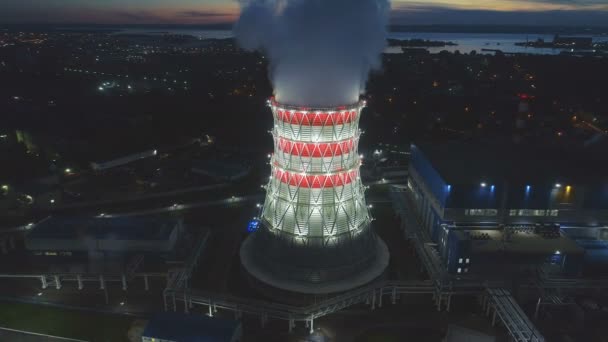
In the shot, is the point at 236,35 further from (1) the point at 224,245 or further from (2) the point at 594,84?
(2) the point at 594,84

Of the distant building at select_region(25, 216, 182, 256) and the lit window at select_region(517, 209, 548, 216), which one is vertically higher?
the lit window at select_region(517, 209, 548, 216)

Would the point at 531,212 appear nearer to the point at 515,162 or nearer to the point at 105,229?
the point at 515,162

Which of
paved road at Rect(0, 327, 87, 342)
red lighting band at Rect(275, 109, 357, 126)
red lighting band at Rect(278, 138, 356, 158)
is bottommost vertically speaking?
paved road at Rect(0, 327, 87, 342)

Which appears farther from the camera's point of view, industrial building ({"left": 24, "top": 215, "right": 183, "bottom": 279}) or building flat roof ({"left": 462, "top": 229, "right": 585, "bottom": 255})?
industrial building ({"left": 24, "top": 215, "right": 183, "bottom": 279})

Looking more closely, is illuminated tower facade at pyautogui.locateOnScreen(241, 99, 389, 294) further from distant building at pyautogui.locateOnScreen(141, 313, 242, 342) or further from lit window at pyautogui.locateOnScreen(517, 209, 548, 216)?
lit window at pyautogui.locateOnScreen(517, 209, 548, 216)

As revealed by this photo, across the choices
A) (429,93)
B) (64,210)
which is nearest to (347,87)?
(64,210)

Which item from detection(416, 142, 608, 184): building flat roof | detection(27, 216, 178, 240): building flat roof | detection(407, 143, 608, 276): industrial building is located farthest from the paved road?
detection(416, 142, 608, 184): building flat roof

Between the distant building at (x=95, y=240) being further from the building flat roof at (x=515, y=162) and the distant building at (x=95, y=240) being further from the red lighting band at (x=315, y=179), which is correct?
the building flat roof at (x=515, y=162)
